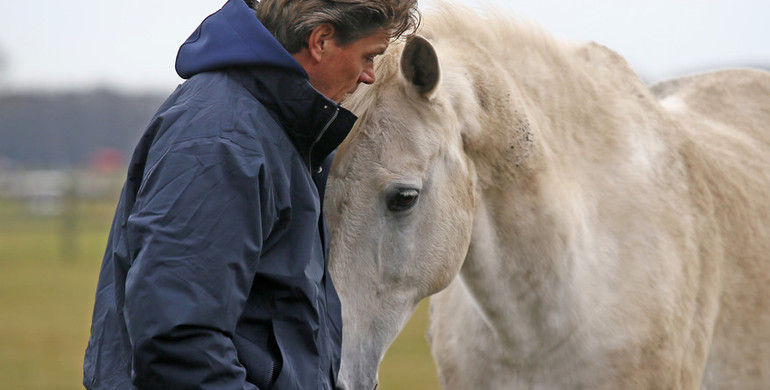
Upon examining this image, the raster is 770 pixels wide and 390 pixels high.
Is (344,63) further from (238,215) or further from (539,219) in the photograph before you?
(539,219)

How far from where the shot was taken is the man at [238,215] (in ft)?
4.90

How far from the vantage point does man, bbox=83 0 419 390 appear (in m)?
1.49

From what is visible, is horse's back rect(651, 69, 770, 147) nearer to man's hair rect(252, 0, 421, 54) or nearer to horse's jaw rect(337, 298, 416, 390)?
horse's jaw rect(337, 298, 416, 390)

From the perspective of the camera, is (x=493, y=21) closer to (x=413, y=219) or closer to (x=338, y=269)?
(x=413, y=219)

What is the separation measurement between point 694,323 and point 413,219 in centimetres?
131

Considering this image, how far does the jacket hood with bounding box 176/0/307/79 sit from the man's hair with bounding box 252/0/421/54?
8 cm

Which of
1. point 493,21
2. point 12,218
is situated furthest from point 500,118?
point 12,218

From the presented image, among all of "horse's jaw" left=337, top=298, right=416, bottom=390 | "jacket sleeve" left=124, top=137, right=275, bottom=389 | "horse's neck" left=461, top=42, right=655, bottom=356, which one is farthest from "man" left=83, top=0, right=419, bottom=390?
"horse's neck" left=461, top=42, right=655, bottom=356

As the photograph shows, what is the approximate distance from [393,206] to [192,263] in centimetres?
90

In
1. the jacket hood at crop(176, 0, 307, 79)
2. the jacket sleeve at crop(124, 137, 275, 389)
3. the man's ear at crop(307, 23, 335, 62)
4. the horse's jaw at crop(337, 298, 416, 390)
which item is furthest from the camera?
the horse's jaw at crop(337, 298, 416, 390)

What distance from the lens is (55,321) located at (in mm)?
11656

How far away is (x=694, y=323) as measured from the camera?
9.81 feet

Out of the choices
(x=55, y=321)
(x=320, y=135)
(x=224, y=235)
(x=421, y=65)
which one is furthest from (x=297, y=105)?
(x=55, y=321)

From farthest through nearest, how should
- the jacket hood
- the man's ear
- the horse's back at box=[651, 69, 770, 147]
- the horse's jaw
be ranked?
1. the horse's back at box=[651, 69, 770, 147]
2. the horse's jaw
3. the man's ear
4. the jacket hood
